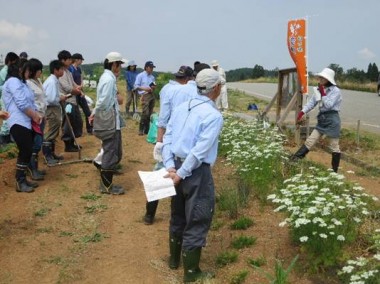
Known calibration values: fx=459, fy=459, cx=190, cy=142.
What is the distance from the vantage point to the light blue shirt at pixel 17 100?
615 cm

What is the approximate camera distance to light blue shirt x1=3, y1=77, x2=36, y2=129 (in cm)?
615

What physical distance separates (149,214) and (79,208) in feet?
3.50

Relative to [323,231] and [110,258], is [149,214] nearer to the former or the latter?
[110,258]

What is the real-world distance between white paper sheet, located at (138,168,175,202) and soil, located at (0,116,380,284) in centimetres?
86

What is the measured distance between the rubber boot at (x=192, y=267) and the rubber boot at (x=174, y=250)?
0.27 m

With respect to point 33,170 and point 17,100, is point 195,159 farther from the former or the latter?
point 33,170

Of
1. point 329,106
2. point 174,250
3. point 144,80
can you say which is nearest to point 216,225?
point 174,250

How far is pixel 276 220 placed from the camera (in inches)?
209

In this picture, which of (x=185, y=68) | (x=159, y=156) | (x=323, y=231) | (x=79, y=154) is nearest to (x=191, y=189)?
(x=323, y=231)

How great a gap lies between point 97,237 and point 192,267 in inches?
60.1

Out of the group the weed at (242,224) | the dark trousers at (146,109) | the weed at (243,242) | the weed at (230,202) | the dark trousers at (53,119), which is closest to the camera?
the weed at (243,242)

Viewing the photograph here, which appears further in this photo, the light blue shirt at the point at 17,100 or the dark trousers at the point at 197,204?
the light blue shirt at the point at 17,100

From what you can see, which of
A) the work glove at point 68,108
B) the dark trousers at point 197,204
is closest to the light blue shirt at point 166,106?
the dark trousers at point 197,204

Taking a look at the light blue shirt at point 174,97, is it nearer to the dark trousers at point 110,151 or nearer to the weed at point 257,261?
the dark trousers at point 110,151
